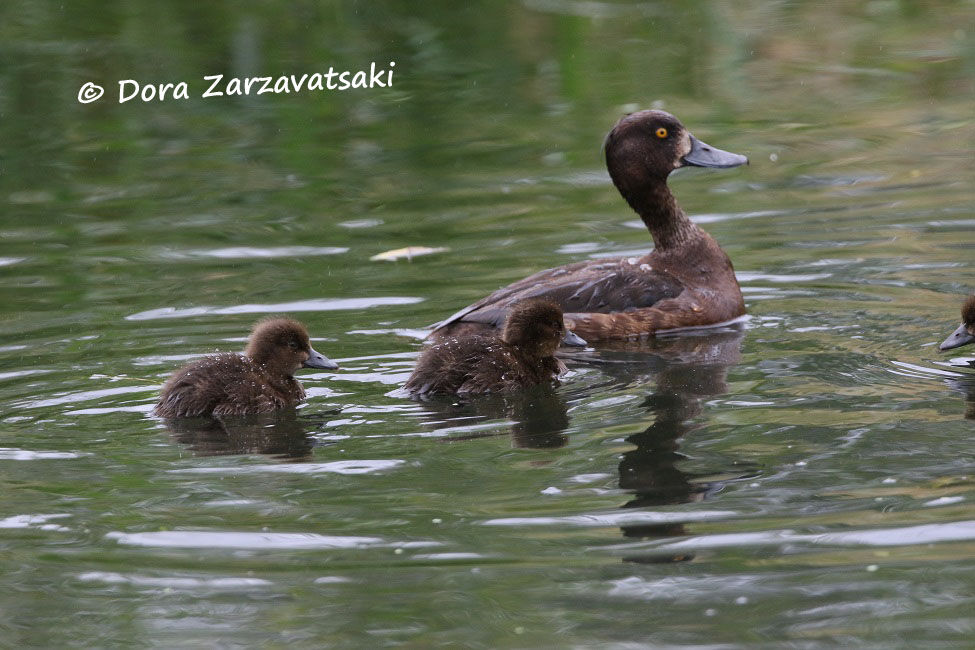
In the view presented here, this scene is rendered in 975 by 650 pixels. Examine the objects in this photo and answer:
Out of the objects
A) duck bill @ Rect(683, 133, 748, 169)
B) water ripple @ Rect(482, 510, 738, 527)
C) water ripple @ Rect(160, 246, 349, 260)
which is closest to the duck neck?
duck bill @ Rect(683, 133, 748, 169)

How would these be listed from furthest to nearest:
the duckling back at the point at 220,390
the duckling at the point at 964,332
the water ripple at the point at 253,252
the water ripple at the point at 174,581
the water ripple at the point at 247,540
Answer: the water ripple at the point at 253,252
the duckling at the point at 964,332
the duckling back at the point at 220,390
the water ripple at the point at 247,540
the water ripple at the point at 174,581

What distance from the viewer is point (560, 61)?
640 inches

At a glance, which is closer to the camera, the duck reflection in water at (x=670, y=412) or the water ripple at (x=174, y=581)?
the water ripple at (x=174, y=581)

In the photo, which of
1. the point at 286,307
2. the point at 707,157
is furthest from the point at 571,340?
the point at 707,157

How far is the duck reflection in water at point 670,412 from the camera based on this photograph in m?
5.46

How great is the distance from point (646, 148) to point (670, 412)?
289 centimetres

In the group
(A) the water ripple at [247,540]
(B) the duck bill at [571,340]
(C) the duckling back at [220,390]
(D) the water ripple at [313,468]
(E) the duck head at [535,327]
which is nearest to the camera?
(A) the water ripple at [247,540]

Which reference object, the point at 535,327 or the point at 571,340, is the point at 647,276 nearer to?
the point at 571,340

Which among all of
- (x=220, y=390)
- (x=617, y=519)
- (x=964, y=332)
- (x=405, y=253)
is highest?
(x=405, y=253)

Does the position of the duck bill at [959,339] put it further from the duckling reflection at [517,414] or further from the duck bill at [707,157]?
the duck bill at [707,157]

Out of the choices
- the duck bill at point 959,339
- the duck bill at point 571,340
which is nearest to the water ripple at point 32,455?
the duck bill at point 571,340

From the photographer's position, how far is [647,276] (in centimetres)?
879

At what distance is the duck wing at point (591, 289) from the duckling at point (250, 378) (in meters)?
1.13

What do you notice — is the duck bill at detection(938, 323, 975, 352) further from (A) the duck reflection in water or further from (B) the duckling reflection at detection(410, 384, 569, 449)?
(B) the duckling reflection at detection(410, 384, 569, 449)
